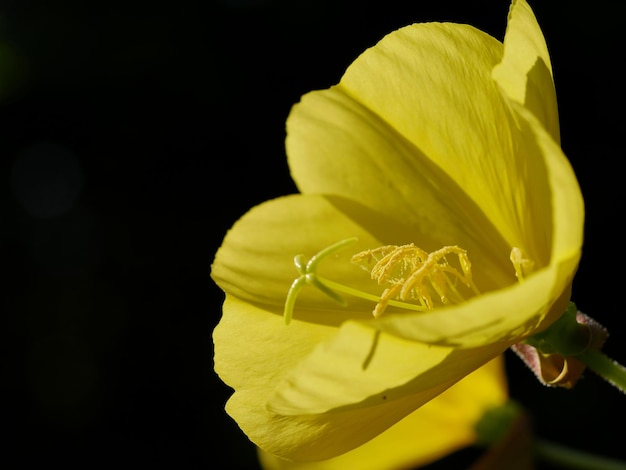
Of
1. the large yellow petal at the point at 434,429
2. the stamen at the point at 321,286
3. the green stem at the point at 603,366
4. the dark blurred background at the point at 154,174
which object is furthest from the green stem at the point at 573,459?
the dark blurred background at the point at 154,174

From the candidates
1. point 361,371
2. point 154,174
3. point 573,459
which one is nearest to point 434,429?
point 573,459

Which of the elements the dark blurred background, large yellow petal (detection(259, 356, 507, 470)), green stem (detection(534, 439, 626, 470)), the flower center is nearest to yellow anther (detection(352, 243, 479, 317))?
the flower center

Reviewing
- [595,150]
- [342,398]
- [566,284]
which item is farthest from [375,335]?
[595,150]

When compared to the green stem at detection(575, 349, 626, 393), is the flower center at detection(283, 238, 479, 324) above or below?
above

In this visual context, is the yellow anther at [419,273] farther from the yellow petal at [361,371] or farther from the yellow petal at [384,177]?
the yellow petal at [361,371]

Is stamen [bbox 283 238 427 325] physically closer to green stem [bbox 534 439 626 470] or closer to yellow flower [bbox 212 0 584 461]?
yellow flower [bbox 212 0 584 461]

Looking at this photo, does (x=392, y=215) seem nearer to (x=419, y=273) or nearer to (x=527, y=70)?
(x=419, y=273)
